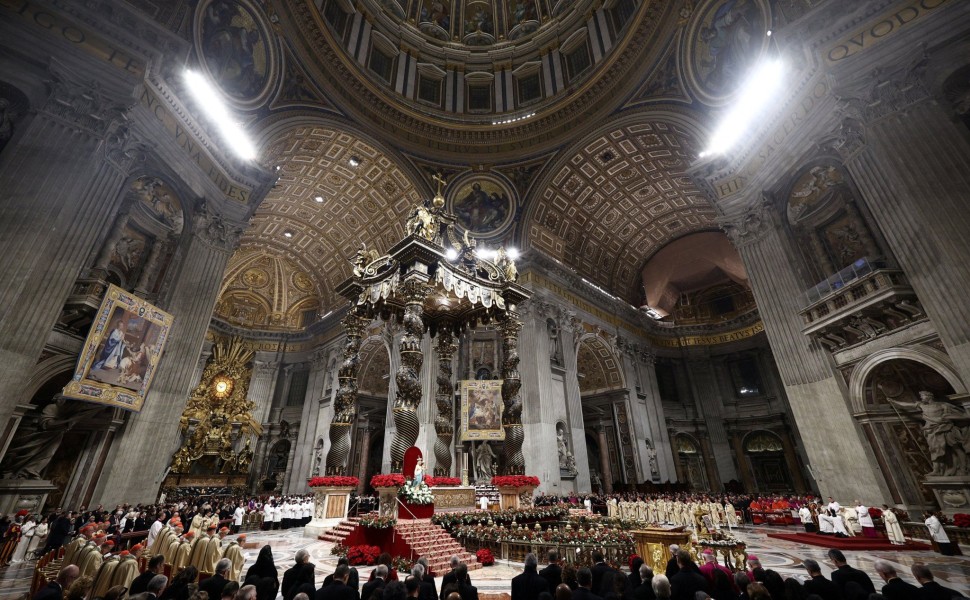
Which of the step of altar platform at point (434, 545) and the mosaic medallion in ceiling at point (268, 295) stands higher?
the mosaic medallion in ceiling at point (268, 295)

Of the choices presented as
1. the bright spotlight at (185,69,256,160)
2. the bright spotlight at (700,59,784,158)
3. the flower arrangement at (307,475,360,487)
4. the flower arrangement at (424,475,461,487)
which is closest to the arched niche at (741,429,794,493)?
the bright spotlight at (700,59,784,158)

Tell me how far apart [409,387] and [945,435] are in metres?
11.0

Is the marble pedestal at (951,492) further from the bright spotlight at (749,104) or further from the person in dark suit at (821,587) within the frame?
the bright spotlight at (749,104)

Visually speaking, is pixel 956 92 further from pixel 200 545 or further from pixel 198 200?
pixel 198 200

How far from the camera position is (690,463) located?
72.0 ft

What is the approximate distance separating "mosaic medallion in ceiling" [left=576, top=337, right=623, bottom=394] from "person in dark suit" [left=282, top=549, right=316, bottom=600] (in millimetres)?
16986

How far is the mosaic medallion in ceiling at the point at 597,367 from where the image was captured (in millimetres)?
19938

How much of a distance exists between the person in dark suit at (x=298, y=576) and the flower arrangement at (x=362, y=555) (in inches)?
120

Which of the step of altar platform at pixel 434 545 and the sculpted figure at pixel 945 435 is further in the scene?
the sculpted figure at pixel 945 435

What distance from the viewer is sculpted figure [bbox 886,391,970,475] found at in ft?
26.1

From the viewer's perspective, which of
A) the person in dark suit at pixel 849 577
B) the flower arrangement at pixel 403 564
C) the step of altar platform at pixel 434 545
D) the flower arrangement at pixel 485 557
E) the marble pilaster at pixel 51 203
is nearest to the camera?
the person in dark suit at pixel 849 577

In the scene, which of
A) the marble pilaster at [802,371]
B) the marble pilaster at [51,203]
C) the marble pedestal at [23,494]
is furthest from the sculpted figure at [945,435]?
the marble pedestal at [23,494]

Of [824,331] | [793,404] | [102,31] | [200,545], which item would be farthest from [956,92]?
[102,31]

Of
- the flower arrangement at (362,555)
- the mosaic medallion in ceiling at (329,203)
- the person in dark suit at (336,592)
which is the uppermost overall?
the mosaic medallion in ceiling at (329,203)
